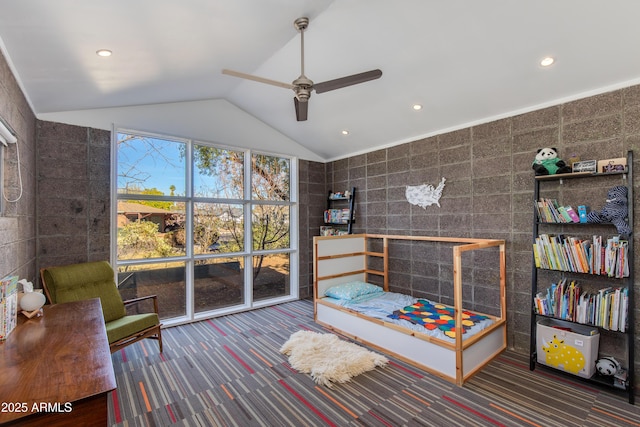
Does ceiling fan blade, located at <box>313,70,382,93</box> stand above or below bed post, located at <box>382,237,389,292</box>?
above

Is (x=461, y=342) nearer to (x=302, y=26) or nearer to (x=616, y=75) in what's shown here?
(x=616, y=75)

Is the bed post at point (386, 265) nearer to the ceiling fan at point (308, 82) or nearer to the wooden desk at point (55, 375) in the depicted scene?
the ceiling fan at point (308, 82)

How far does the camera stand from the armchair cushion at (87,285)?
2.98 metres

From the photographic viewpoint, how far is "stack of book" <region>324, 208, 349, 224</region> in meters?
5.24

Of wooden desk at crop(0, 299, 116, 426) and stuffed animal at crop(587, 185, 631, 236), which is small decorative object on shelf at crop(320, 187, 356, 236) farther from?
wooden desk at crop(0, 299, 116, 426)

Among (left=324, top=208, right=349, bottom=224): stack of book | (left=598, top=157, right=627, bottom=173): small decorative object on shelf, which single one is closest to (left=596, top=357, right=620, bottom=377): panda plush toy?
(left=598, top=157, right=627, bottom=173): small decorative object on shelf

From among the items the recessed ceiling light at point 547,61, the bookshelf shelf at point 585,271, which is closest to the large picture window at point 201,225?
the bookshelf shelf at point 585,271

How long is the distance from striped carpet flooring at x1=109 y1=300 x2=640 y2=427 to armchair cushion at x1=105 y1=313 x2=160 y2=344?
14.2 inches

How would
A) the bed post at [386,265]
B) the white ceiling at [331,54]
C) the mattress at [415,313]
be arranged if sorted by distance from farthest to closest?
the bed post at [386,265] → the mattress at [415,313] → the white ceiling at [331,54]

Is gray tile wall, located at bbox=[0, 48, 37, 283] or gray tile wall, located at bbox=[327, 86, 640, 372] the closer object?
gray tile wall, located at bbox=[0, 48, 37, 283]

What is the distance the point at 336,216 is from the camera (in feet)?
17.7

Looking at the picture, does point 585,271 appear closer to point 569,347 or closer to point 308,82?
point 569,347

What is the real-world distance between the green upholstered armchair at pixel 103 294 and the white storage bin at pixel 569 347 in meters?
3.82

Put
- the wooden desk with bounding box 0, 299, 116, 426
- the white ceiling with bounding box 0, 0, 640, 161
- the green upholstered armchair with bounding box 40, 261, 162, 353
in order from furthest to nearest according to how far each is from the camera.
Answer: the green upholstered armchair with bounding box 40, 261, 162, 353
the white ceiling with bounding box 0, 0, 640, 161
the wooden desk with bounding box 0, 299, 116, 426
